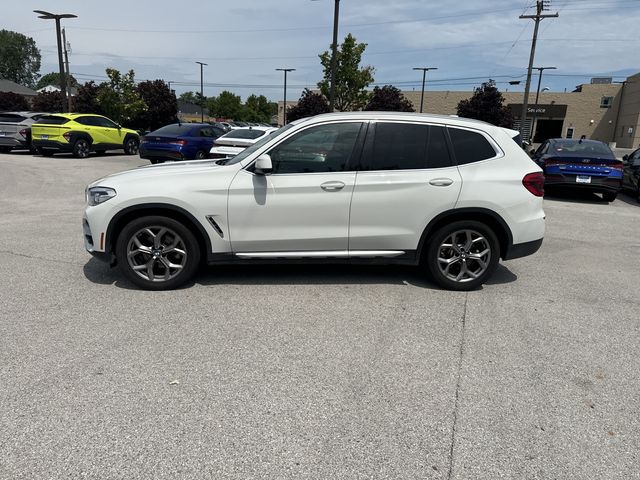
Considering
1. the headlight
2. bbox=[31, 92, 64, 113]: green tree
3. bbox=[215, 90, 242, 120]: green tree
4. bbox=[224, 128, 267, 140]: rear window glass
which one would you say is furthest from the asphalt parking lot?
bbox=[215, 90, 242, 120]: green tree

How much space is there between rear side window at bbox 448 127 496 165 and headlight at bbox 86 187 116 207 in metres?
3.43

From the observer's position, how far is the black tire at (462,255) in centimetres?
503

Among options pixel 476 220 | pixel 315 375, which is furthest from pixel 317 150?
pixel 315 375

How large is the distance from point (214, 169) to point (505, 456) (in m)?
3.53

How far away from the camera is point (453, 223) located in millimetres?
5008

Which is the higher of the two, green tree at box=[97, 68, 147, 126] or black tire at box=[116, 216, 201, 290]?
green tree at box=[97, 68, 147, 126]

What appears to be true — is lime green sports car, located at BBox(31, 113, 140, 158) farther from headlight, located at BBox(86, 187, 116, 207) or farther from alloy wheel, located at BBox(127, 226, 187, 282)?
alloy wheel, located at BBox(127, 226, 187, 282)

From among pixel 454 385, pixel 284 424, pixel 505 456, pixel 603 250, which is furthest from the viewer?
pixel 603 250

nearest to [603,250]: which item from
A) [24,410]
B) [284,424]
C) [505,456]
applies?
[505,456]

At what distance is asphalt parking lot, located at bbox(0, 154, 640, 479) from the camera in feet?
8.33

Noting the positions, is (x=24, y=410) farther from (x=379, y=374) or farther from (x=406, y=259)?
(x=406, y=259)

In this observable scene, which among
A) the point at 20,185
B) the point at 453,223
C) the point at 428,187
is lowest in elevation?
the point at 20,185

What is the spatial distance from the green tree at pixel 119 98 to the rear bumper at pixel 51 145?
26.1 metres

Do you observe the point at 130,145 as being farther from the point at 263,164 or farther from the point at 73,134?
the point at 263,164
